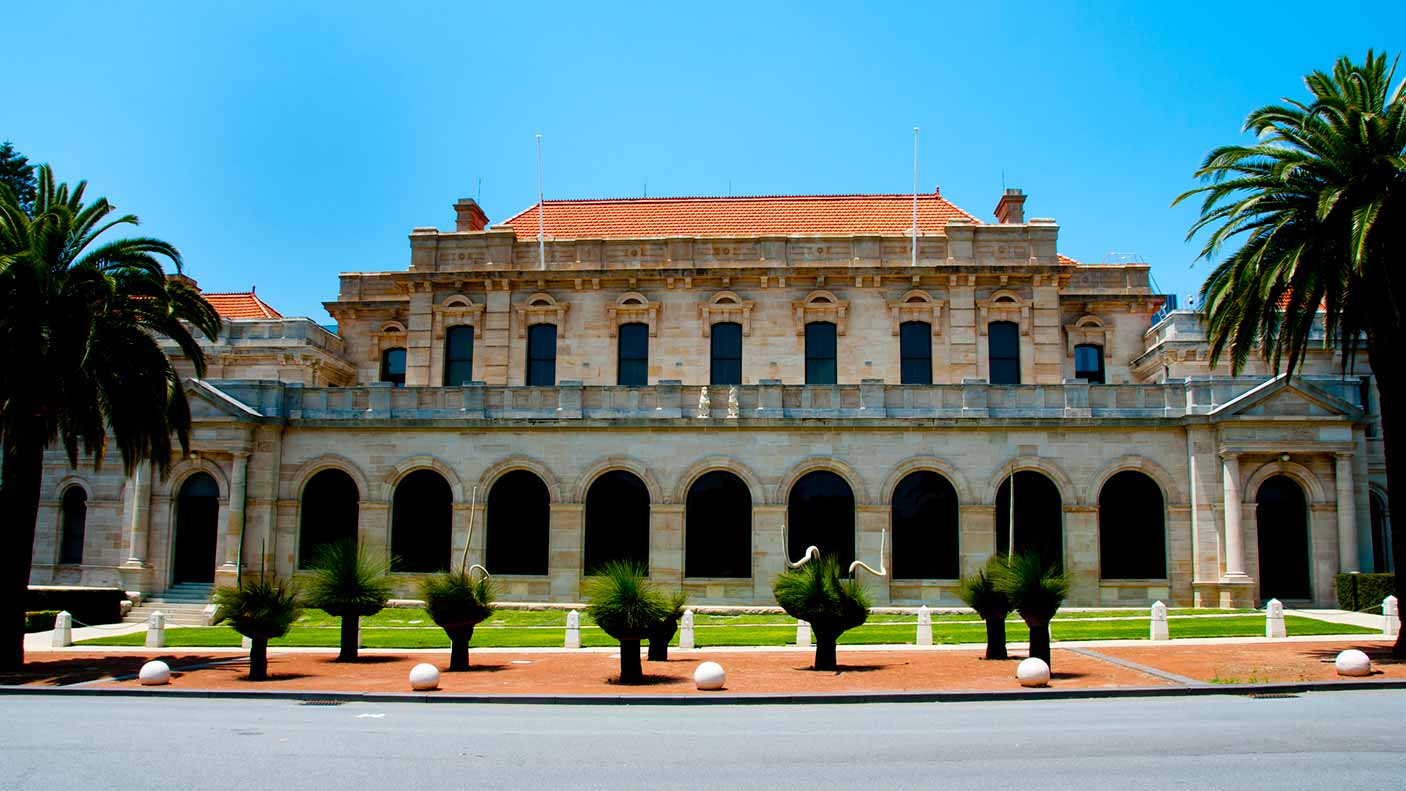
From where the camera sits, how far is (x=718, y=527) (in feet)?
113

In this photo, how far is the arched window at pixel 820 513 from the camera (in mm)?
34156

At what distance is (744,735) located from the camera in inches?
560

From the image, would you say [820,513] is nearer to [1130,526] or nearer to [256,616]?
[1130,526]

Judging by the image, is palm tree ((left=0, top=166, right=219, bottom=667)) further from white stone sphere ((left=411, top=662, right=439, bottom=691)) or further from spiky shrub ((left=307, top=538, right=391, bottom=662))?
white stone sphere ((left=411, top=662, right=439, bottom=691))

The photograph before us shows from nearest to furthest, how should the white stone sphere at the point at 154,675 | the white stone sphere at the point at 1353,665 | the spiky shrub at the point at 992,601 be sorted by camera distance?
the white stone sphere at the point at 1353,665 → the white stone sphere at the point at 154,675 → the spiky shrub at the point at 992,601

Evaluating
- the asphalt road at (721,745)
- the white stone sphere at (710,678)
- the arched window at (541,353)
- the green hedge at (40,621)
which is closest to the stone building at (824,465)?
the green hedge at (40,621)

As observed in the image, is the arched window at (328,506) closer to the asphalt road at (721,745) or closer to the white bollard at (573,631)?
the white bollard at (573,631)

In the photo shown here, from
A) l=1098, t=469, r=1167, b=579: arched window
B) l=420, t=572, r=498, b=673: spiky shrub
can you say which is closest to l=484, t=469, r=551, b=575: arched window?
l=420, t=572, r=498, b=673: spiky shrub

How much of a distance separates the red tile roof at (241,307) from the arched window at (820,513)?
25783mm

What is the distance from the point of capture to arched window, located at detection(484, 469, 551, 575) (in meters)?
35.2

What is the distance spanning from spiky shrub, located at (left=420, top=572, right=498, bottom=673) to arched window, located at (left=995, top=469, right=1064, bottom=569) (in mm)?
18236

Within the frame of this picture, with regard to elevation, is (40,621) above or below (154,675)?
below

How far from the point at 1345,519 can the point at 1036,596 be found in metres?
17.6

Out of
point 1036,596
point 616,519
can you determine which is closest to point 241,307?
point 616,519
